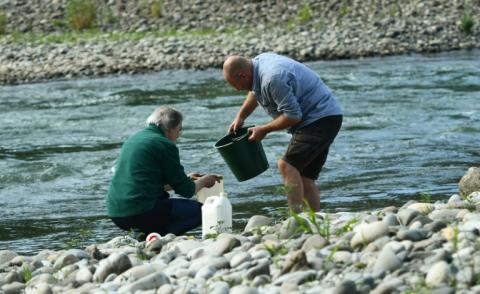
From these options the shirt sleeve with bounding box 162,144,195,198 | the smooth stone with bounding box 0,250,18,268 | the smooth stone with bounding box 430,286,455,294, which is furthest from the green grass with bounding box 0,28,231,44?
the smooth stone with bounding box 430,286,455,294

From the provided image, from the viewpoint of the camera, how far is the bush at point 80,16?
28.0 meters

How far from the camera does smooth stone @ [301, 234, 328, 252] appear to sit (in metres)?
6.13

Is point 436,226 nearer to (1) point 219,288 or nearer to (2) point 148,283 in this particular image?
(1) point 219,288

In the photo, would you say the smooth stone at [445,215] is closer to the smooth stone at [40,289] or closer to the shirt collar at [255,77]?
the shirt collar at [255,77]

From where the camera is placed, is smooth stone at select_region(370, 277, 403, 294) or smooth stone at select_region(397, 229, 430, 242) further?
smooth stone at select_region(397, 229, 430, 242)

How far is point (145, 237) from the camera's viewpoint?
26.9 feet

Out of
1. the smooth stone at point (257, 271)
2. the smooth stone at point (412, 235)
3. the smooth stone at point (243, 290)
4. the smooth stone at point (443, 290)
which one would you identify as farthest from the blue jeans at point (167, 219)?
the smooth stone at point (443, 290)

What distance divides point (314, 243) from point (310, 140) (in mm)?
2163

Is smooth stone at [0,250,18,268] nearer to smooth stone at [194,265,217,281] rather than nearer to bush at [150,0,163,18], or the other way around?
smooth stone at [194,265,217,281]

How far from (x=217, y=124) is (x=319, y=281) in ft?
34.8

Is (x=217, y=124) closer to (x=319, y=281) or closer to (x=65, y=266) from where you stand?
(x=65, y=266)

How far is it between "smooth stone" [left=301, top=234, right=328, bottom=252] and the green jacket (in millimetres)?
1950

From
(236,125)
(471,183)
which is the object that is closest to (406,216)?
(236,125)

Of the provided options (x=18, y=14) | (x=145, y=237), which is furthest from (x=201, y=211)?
(x=18, y=14)
